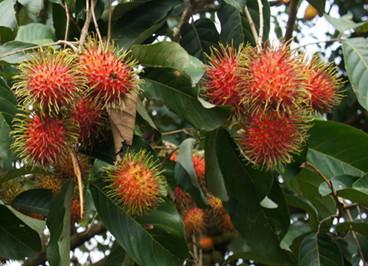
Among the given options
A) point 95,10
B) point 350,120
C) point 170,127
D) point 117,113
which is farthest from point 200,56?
point 350,120

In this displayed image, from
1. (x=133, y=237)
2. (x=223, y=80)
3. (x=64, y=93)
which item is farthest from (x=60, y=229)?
(x=223, y=80)

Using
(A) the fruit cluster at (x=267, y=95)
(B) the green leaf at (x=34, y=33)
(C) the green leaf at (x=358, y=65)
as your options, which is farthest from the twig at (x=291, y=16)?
(B) the green leaf at (x=34, y=33)

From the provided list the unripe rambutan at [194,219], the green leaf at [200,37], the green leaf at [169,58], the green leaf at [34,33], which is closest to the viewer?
the green leaf at [169,58]

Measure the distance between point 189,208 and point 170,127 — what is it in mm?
1051

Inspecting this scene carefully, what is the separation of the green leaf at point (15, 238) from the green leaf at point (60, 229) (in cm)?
24

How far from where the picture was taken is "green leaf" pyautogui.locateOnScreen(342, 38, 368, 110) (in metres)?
1.45

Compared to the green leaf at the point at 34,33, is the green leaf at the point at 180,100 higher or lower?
lower

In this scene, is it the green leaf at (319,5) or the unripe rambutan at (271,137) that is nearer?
the unripe rambutan at (271,137)

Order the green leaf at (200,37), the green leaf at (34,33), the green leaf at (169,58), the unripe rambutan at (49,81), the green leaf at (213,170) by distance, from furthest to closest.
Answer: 1. the green leaf at (200,37)
2. the green leaf at (34,33)
3. the green leaf at (213,170)
4. the green leaf at (169,58)
5. the unripe rambutan at (49,81)

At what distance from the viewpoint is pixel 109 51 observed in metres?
1.25

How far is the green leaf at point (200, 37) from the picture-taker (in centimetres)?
168

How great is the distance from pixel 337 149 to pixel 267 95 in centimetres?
49

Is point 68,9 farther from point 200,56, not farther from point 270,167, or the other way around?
point 270,167

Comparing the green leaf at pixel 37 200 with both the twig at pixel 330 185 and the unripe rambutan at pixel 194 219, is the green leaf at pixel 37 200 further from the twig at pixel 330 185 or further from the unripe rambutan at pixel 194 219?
the twig at pixel 330 185
